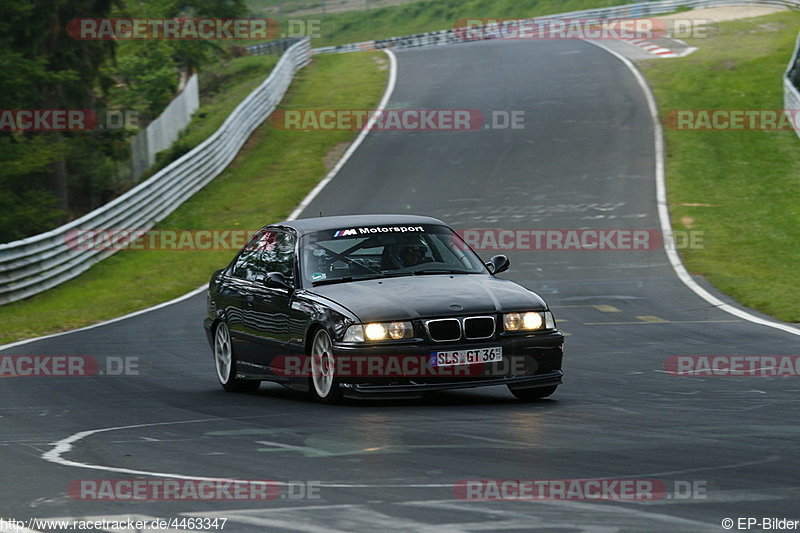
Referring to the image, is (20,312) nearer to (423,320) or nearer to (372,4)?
(423,320)

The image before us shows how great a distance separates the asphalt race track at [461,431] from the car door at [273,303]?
452mm

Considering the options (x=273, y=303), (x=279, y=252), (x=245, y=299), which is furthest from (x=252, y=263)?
(x=273, y=303)

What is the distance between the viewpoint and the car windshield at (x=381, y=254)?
10461mm

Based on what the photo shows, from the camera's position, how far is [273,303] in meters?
10.7

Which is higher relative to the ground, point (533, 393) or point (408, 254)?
point (408, 254)

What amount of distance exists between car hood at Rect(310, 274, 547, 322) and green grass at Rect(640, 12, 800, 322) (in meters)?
6.70

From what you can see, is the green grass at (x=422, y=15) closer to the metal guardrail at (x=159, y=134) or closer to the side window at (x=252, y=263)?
the metal guardrail at (x=159, y=134)

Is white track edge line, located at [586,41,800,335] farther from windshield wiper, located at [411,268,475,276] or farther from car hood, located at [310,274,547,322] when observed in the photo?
car hood, located at [310,274,547,322]

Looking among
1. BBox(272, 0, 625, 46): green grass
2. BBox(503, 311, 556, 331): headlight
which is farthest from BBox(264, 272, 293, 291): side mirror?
BBox(272, 0, 625, 46): green grass

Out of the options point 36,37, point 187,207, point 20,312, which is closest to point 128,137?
point 36,37

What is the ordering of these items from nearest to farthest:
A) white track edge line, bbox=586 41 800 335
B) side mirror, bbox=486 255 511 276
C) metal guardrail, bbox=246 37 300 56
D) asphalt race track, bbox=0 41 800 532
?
1. asphalt race track, bbox=0 41 800 532
2. side mirror, bbox=486 255 511 276
3. white track edge line, bbox=586 41 800 335
4. metal guardrail, bbox=246 37 300 56

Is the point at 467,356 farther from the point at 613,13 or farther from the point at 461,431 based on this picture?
the point at 613,13

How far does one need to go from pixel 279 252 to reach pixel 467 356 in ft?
8.09

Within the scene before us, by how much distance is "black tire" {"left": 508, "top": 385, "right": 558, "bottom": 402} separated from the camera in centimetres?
988
